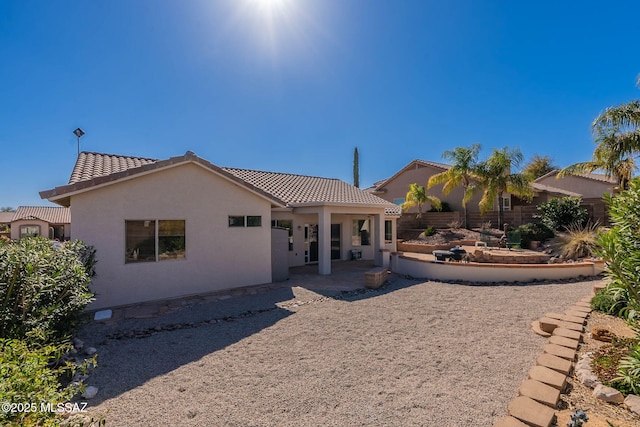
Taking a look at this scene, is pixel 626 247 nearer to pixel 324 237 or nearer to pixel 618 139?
pixel 324 237

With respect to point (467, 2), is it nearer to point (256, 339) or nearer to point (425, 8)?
point (425, 8)

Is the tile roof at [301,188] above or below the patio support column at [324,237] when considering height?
above

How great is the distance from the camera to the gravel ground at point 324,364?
13.6ft

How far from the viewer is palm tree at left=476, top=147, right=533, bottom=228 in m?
24.1

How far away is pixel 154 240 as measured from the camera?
1058cm

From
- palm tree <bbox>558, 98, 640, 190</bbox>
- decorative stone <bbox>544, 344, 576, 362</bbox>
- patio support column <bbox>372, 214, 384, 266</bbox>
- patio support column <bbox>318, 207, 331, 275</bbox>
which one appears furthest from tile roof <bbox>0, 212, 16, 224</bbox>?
palm tree <bbox>558, 98, 640, 190</bbox>

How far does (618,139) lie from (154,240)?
906 inches

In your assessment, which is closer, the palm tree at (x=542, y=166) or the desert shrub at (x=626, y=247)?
the desert shrub at (x=626, y=247)

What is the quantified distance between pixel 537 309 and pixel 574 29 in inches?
483

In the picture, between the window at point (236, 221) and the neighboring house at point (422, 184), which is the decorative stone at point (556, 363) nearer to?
the window at point (236, 221)

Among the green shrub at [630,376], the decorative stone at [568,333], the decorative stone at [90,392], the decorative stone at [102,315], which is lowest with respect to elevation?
the decorative stone at [102,315]

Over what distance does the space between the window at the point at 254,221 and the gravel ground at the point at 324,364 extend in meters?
4.03

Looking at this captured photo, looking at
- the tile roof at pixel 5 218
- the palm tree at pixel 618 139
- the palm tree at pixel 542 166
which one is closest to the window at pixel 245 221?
the palm tree at pixel 618 139

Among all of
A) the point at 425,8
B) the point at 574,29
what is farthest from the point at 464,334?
the point at 574,29
